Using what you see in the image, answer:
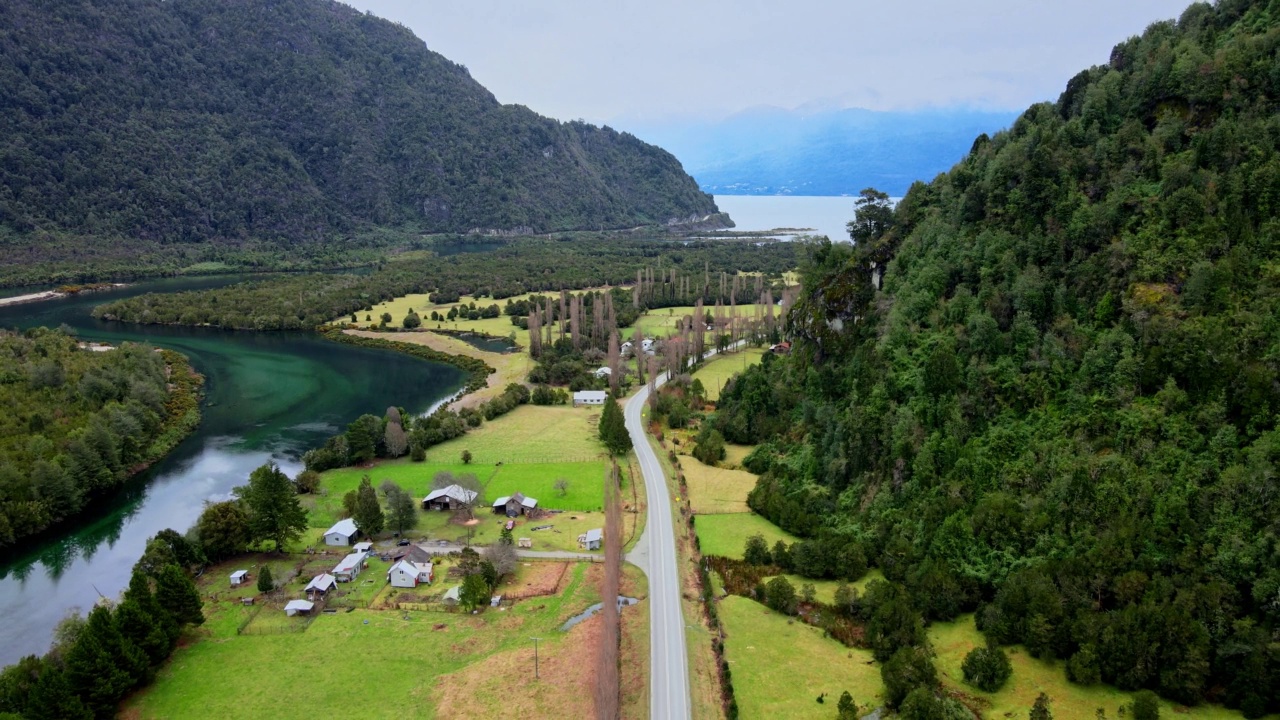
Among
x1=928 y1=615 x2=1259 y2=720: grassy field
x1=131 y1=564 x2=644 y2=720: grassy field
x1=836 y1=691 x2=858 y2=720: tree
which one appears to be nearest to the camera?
x1=836 y1=691 x2=858 y2=720: tree

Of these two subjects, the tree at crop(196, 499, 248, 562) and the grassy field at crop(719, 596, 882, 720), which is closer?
the grassy field at crop(719, 596, 882, 720)

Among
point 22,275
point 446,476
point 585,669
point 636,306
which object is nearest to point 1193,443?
point 585,669

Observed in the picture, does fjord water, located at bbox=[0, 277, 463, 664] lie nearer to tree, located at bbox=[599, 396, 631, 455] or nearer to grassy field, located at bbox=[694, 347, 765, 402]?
tree, located at bbox=[599, 396, 631, 455]

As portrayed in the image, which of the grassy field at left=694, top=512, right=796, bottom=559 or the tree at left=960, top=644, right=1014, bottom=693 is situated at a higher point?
the tree at left=960, top=644, right=1014, bottom=693

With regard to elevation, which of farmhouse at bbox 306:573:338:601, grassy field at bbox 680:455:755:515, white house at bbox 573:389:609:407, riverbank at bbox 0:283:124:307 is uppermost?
riverbank at bbox 0:283:124:307

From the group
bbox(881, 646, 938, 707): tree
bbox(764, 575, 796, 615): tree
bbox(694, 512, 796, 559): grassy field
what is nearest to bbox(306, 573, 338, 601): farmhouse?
bbox(694, 512, 796, 559): grassy field

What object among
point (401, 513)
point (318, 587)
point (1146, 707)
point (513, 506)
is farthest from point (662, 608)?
point (1146, 707)

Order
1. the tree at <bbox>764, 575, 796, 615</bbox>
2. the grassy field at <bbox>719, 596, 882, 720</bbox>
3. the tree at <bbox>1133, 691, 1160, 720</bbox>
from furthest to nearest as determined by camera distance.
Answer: the tree at <bbox>764, 575, 796, 615</bbox> → the grassy field at <bbox>719, 596, 882, 720</bbox> → the tree at <bbox>1133, 691, 1160, 720</bbox>

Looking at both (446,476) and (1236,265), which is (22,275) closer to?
(446,476)
